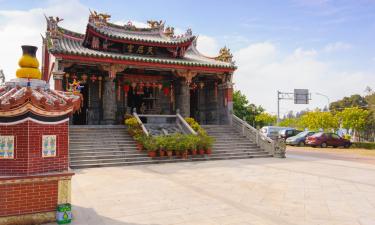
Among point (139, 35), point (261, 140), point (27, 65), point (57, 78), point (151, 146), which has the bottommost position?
point (151, 146)

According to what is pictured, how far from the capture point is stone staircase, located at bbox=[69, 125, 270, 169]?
11.5 meters

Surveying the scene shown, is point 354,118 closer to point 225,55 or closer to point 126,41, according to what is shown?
point 225,55

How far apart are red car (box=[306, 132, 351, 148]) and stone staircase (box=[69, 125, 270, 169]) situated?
1021 cm

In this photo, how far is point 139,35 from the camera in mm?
20109

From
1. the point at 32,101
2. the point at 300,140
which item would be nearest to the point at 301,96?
the point at 300,140

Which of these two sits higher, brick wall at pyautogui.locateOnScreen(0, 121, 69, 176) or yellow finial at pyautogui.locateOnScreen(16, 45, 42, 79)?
yellow finial at pyautogui.locateOnScreen(16, 45, 42, 79)

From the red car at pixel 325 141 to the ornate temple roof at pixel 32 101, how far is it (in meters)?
22.1

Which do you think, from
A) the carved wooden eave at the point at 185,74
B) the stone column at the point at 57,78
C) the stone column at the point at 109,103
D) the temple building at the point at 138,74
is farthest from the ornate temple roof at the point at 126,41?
the stone column at the point at 109,103

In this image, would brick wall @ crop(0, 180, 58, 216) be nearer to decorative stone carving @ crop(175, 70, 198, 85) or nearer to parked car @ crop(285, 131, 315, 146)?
decorative stone carving @ crop(175, 70, 198, 85)

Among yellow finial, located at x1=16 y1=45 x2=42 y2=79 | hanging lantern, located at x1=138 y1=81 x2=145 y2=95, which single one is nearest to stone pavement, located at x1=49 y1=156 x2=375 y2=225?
yellow finial, located at x1=16 y1=45 x2=42 y2=79

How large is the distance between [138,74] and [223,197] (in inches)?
512

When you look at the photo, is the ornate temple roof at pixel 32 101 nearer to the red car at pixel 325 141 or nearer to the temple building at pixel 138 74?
the temple building at pixel 138 74

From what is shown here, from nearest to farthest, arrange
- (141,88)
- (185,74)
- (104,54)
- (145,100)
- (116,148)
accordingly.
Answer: (116,148) < (104,54) < (185,74) < (141,88) < (145,100)

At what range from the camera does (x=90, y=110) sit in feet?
57.3
